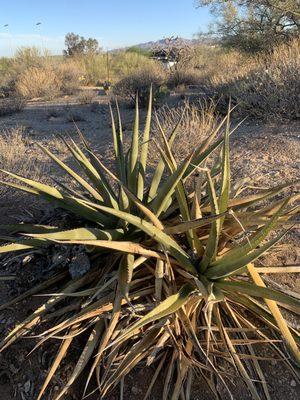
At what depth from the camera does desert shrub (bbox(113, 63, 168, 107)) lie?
444 inches

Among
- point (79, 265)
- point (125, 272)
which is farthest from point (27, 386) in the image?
point (125, 272)

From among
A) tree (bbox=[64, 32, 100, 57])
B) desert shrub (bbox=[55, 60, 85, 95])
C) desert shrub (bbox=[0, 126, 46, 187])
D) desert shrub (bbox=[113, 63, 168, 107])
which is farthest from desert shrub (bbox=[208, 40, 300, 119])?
tree (bbox=[64, 32, 100, 57])

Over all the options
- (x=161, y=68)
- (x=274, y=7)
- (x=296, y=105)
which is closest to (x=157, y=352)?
(x=296, y=105)

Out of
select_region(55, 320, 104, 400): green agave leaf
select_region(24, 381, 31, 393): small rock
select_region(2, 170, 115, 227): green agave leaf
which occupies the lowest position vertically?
select_region(24, 381, 31, 393): small rock

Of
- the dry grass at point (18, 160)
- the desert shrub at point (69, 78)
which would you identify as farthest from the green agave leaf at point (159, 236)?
the desert shrub at point (69, 78)

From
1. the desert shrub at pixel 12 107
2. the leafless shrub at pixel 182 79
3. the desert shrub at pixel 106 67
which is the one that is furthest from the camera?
the desert shrub at pixel 106 67

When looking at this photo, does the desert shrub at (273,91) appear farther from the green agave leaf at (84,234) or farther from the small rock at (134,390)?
the small rock at (134,390)

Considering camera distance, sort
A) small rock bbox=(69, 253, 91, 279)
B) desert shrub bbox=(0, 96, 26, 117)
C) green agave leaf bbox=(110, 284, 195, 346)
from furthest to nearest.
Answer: desert shrub bbox=(0, 96, 26, 117), small rock bbox=(69, 253, 91, 279), green agave leaf bbox=(110, 284, 195, 346)

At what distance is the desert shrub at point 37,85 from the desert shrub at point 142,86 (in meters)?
3.16

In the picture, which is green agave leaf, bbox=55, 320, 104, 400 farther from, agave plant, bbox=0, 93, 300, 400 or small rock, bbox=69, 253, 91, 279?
small rock, bbox=69, 253, 91, 279

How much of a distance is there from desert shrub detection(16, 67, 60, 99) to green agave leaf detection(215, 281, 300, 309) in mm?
12965

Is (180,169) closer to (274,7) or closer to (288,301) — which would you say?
(288,301)

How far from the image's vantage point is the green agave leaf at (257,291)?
2.24 metres

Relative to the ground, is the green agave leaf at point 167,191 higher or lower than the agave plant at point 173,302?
higher
